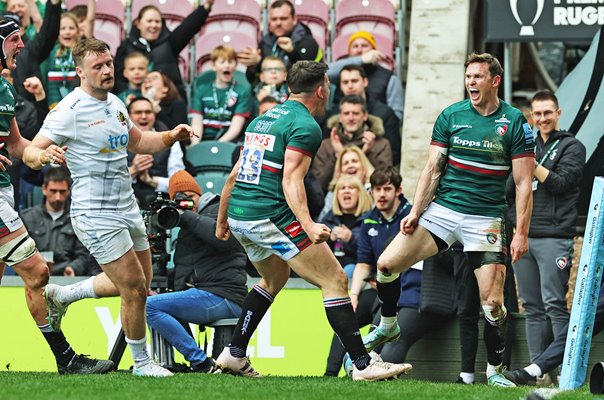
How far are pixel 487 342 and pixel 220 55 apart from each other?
6.94 m

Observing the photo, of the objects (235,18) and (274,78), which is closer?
(274,78)

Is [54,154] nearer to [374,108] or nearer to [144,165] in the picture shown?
[144,165]

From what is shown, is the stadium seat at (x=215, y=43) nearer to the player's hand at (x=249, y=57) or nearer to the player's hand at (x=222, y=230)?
the player's hand at (x=249, y=57)

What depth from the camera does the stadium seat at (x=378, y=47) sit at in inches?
684

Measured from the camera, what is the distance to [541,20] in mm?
14688

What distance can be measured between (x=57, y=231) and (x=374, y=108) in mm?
4033

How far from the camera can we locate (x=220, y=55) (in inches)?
643

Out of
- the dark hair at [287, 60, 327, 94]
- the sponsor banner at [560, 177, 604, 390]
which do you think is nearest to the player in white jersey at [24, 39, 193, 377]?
the dark hair at [287, 60, 327, 94]

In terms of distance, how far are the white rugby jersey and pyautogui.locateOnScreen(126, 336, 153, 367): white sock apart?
3.28ft

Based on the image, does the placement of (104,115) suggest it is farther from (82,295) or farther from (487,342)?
(487,342)

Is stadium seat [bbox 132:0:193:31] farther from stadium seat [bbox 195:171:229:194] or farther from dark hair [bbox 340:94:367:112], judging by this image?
dark hair [bbox 340:94:367:112]

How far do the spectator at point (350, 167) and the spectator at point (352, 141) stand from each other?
0.37 meters

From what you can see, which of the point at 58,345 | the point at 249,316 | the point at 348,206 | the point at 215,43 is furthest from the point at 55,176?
the point at 215,43

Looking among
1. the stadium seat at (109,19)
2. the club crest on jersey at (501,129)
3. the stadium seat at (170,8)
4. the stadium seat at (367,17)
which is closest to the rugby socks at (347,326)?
the club crest on jersey at (501,129)
